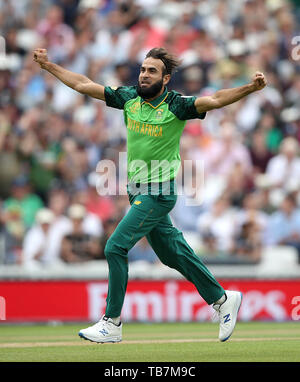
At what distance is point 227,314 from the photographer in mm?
8312

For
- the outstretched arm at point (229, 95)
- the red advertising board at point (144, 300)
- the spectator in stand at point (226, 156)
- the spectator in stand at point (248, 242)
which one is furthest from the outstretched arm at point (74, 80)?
the spectator in stand at point (226, 156)

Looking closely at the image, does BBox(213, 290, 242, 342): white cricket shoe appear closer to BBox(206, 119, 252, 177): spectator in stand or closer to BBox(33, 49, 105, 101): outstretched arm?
BBox(33, 49, 105, 101): outstretched arm

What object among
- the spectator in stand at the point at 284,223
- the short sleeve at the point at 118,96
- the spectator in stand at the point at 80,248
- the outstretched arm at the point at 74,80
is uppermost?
the outstretched arm at the point at 74,80

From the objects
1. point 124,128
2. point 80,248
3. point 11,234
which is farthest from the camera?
point 124,128

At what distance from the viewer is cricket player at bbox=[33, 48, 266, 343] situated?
792 centimetres

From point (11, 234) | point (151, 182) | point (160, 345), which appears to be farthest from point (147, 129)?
point (11, 234)

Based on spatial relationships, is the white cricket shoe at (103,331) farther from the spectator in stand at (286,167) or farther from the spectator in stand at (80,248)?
the spectator in stand at (286,167)

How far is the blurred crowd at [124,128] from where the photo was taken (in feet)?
43.5

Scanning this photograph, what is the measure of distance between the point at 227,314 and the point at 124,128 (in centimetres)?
730

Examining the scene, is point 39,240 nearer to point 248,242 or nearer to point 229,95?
point 248,242

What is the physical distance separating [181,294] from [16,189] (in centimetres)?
328

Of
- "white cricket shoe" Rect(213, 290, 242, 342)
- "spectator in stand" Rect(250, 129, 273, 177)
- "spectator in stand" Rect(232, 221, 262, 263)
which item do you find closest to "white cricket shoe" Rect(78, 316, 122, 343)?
"white cricket shoe" Rect(213, 290, 242, 342)

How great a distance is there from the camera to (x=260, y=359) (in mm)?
7414
